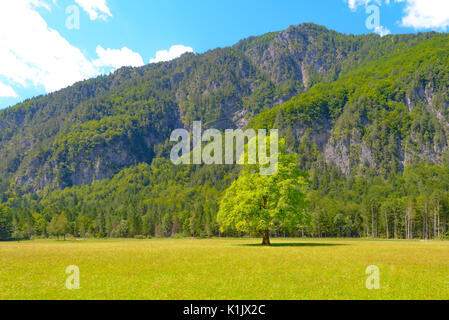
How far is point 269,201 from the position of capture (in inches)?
2263

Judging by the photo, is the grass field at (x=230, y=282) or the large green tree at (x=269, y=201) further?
the large green tree at (x=269, y=201)

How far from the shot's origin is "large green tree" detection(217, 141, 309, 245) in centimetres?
5491

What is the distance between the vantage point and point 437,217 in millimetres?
125562

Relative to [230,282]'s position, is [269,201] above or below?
above

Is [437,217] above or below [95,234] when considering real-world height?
above

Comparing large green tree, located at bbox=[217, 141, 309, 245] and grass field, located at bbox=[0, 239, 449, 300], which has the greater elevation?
large green tree, located at bbox=[217, 141, 309, 245]

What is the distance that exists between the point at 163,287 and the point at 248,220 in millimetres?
38212

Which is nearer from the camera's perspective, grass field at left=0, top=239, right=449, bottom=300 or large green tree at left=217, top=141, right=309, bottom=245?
grass field at left=0, top=239, right=449, bottom=300

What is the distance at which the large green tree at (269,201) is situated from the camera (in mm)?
54906

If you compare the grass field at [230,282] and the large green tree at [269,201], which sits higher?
the large green tree at [269,201]

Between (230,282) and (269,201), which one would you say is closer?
(230,282)
